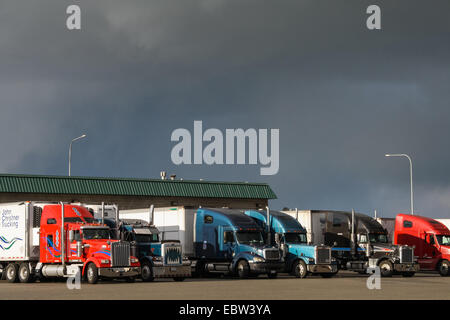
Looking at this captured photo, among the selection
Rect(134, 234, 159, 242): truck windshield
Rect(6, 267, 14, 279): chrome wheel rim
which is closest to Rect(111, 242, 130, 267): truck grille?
Rect(134, 234, 159, 242): truck windshield

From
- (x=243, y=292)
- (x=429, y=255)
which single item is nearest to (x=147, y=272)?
(x=243, y=292)

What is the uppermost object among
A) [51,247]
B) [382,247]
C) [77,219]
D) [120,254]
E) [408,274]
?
[77,219]

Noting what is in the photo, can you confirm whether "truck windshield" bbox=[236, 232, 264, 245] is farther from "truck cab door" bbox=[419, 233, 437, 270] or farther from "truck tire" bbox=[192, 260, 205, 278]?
"truck cab door" bbox=[419, 233, 437, 270]

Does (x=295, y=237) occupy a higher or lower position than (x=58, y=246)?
higher

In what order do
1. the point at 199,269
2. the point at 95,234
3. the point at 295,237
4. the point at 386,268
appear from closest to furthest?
1. the point at 95,234
2. the point at 199,269
3. the point at 295,237
4. the point at 386,268

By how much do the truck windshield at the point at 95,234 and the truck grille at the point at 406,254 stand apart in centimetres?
1633

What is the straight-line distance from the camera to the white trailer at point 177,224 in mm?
40281

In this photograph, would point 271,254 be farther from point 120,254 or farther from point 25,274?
point 25,274

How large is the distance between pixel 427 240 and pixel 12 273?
74.2 feet

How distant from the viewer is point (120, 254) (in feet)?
109

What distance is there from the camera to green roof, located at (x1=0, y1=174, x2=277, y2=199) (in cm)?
5903
